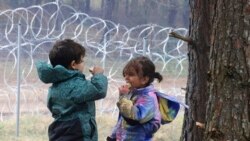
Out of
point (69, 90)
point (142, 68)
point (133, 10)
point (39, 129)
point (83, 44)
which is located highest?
point (133, 10)

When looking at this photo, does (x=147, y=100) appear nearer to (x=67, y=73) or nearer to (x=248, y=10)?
(x=67, y=73)

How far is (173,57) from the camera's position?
892cm

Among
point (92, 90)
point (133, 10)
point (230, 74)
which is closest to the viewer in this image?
point (230, 74)

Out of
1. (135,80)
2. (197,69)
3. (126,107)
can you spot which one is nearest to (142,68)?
(135,80)

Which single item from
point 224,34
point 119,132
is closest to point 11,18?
point 119,132

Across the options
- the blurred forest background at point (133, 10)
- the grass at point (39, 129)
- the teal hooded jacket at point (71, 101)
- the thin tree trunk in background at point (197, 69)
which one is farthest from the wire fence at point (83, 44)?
the teal hooded jacket at point (71, 101)

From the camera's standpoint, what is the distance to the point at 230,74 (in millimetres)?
2254

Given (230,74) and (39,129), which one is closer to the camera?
(230,74)

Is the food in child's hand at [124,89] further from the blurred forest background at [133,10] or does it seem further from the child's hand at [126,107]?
the blurred forest background at [133,10]

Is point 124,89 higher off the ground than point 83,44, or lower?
higher

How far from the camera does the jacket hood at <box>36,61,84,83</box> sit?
339 cm

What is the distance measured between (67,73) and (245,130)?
1.36m

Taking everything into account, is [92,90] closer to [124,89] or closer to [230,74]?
[124,89]

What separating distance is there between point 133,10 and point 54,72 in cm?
837
